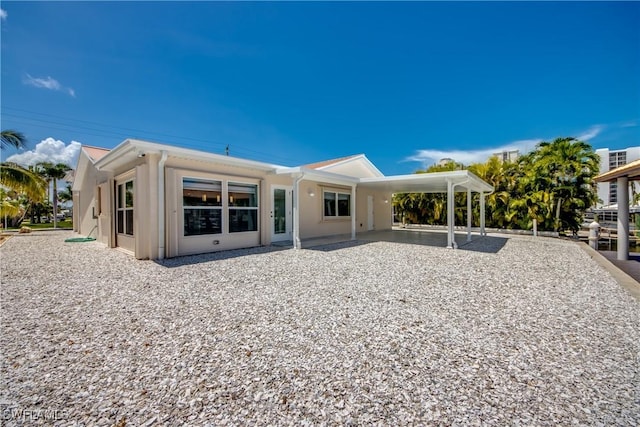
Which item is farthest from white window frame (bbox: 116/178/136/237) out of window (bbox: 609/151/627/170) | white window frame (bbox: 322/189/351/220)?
window (bbox: 609/151/627/170)

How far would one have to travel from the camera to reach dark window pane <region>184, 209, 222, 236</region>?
747 centimetres

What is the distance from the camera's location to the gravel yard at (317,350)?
1818 mm

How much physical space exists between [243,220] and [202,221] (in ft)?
4.39

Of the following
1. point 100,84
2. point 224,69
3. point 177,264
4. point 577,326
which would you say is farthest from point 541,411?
point 100,84

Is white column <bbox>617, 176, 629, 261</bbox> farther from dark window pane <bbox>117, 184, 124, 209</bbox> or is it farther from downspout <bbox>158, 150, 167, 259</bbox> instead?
dark window pane <bbox>117, 184, 124, 209</bbox>

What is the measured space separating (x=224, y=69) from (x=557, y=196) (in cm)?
1668

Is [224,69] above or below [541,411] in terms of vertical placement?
above

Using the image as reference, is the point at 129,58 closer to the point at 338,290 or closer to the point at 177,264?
the point at 177,264

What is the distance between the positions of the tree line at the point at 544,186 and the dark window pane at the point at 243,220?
41.3ft

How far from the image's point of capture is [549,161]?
479 inches

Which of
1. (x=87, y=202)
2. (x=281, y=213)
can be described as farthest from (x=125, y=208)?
(x=87, y=202)

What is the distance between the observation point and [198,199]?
7.66 meters

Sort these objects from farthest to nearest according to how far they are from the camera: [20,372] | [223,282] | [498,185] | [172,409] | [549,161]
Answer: [498,185], [549,161], [223,282], [20,372], [172,409]

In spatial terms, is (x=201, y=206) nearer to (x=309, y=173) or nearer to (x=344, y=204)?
(x=309, y=173)
